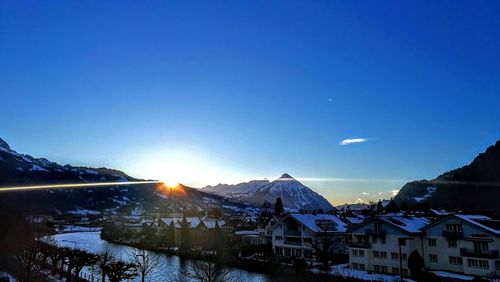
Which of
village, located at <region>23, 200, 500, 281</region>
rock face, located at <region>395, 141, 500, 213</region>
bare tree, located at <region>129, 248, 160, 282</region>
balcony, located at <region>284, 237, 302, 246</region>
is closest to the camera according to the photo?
village, located at <region>23, 200, 500, 281</region>

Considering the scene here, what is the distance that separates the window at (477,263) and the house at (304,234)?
1717 centimetres

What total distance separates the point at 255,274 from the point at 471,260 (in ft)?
67.4

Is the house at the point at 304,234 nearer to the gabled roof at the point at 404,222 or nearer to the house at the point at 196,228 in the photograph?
the gabled roof at the point at 404,222

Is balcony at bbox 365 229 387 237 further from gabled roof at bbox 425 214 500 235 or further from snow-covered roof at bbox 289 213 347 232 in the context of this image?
snow-covered roof at bbox 289 213 347 232

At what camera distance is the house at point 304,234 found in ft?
167

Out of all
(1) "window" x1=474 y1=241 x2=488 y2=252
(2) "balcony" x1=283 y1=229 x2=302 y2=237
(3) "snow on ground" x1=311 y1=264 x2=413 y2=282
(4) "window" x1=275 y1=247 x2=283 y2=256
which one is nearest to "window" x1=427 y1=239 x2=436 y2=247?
(1) "window" x1=474 y1=241 x2=488 y2=252

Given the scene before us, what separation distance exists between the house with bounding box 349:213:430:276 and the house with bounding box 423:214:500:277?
4.41ft

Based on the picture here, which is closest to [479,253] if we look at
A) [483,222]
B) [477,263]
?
[477,263]

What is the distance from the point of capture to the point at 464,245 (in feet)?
115

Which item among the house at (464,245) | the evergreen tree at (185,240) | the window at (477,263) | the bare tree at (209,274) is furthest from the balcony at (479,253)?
the evergreen tree at (185,240)

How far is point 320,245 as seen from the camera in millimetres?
49531

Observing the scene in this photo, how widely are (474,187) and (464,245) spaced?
120385mm

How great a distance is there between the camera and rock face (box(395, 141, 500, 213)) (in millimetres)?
129375

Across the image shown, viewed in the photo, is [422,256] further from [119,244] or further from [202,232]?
[119,244]
